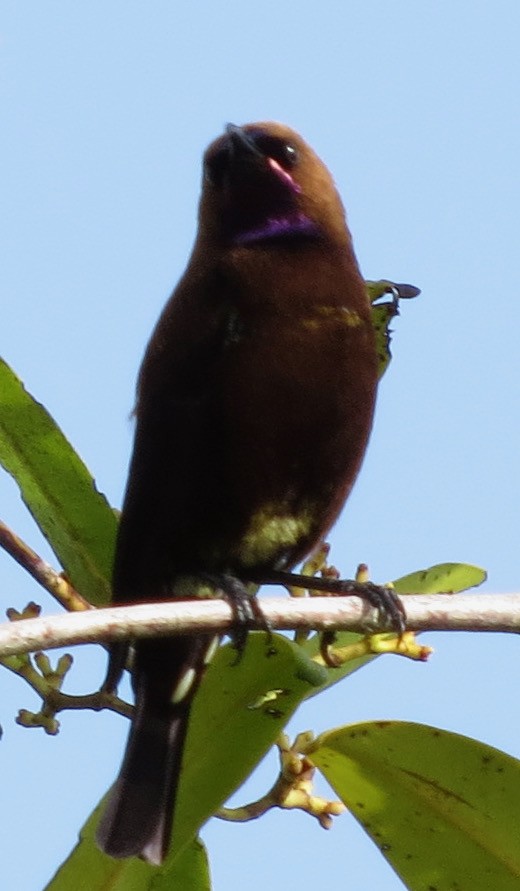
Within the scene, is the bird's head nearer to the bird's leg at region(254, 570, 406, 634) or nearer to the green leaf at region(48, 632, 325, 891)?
the bird's leg at region(254, 570, 406, 634)

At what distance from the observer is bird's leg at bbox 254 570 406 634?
7.74ft

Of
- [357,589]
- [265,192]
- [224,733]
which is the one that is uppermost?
[265,192]

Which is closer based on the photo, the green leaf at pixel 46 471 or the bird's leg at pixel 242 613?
the bird's leg at pixel 242 613

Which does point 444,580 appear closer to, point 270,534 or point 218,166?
point 270,534

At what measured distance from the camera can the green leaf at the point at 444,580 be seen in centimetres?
274

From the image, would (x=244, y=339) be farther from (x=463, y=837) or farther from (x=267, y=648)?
(x=463, y=837)

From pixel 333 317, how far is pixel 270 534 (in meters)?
0.49

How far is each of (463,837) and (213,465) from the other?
0.94m

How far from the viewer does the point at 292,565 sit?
3.21 meters

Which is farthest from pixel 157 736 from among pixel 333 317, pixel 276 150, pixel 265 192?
pixel 276 150

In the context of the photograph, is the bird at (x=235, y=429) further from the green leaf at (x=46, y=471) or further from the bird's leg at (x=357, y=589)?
the green leaf at (x=46, y=471)

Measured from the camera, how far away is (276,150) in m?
3.38

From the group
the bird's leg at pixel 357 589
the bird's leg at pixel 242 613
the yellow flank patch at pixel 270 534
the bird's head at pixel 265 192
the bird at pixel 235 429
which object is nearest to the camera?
the bird's leg at pixel 242 613

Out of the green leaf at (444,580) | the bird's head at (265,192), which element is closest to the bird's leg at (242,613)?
the green leaf at (444,580)
